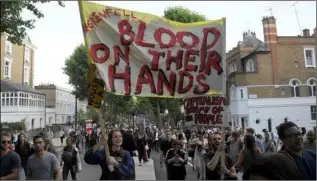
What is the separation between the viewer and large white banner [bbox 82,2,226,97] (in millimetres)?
4801

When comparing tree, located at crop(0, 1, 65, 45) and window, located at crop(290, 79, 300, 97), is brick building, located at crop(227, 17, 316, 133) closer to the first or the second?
window, located at crop(290, 79, 300, 97)

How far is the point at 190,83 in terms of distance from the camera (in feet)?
→ 16.7

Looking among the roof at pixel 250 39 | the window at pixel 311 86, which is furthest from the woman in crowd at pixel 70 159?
the roof at pixel 250 39

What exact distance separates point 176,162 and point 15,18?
8.79m

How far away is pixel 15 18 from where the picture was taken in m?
13.1

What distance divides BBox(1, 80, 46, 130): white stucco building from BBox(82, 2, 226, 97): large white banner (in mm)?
36768

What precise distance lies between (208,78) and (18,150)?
7470 millimetres

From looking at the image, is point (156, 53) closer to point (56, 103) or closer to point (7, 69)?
point (7, 69)

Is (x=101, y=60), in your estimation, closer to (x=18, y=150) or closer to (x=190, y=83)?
(x=190, y=83)

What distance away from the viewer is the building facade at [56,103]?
66.8 metres

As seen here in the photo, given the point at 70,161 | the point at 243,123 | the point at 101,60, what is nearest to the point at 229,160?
the point at 101,60

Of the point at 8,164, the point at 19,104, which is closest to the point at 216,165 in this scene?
the point at 8,164

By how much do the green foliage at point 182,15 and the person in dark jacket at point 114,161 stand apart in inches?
1168

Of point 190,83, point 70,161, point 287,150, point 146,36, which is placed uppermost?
point 146,36
